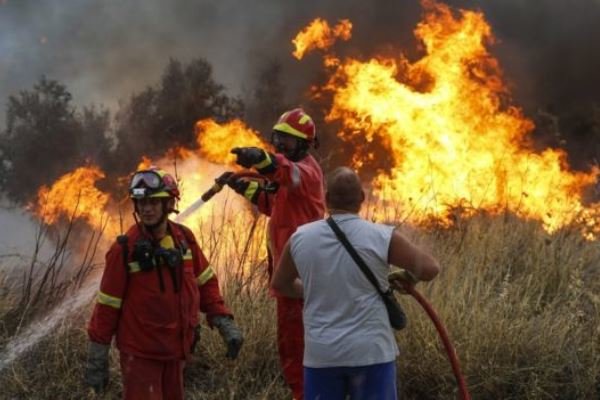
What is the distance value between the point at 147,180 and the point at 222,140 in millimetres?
5415

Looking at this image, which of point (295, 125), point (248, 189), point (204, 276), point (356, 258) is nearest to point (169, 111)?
point (248, 189)

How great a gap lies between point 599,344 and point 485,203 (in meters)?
4.07

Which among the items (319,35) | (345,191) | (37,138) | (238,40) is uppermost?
(238,40)

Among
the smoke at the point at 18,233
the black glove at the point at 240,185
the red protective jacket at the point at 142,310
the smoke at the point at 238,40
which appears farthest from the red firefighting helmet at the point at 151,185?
the smoke at the point at 238,40

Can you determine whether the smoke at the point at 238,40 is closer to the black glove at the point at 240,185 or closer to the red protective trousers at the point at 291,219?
the black glove at the point at 240,185

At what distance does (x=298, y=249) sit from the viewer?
10.8 feet

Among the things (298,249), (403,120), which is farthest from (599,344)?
(403,120)

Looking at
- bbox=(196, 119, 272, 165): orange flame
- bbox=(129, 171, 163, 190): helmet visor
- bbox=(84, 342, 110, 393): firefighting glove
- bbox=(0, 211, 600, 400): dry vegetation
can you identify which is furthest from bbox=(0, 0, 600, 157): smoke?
bbox=(84, 342, 110, 393): firefighting glove

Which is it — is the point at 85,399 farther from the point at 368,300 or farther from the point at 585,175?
the point at 585,175

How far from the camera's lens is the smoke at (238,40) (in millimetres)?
11734

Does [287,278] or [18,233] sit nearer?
[287,278]

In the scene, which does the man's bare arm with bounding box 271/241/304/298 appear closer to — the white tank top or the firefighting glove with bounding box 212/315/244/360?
the white tank top

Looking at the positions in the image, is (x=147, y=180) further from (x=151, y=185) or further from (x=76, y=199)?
(x=76, y=199)

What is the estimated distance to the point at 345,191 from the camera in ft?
10.8
